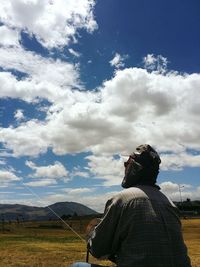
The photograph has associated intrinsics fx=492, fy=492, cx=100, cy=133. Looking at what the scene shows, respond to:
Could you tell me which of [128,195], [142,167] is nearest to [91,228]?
[128,195]

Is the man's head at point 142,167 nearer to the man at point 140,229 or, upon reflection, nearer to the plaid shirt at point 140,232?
the man at point 140,229

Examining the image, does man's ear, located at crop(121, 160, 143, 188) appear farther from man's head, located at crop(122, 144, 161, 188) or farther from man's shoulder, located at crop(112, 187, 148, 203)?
man's shoulder, located at crop(112, 187, 148, 203)

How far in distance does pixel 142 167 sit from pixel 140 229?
1.92ft

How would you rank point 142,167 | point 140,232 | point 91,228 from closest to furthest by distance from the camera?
1. point 140,232
2. point 142,167
3. point 91,228

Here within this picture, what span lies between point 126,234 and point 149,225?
0.22m

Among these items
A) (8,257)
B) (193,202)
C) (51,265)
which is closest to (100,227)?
(51,265)

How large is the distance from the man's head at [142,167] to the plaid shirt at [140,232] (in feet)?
0.43

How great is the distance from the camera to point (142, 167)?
4355mm

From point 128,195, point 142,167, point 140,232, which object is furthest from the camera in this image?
point 142,167

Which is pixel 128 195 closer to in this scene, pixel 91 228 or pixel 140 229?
pixel 140 229

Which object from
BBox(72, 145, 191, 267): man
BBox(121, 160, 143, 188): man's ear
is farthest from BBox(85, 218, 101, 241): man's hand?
BBox(121, 160, 143, 188): man's ear

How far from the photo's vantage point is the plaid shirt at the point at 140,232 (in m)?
3.95

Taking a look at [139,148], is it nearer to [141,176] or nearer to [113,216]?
[141,176]

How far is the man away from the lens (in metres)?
3.95
